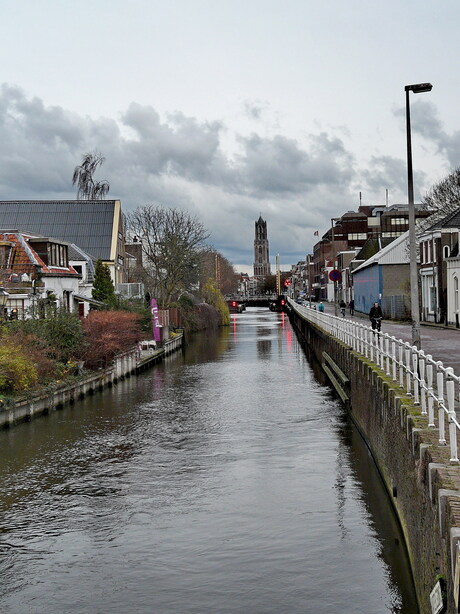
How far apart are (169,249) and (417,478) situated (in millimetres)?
65883

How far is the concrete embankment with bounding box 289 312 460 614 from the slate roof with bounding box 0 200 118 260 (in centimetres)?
6346

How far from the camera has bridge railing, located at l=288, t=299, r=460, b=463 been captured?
972 centimetres

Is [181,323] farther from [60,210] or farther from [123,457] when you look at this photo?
[123,457]

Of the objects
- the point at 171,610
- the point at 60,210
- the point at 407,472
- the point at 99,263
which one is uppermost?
the point at 60,210

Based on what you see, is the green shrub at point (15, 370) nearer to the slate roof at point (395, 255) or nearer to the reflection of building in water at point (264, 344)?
the reflection of building in water at point (264, 344)

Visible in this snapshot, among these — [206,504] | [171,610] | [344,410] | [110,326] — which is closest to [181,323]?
[110,326]

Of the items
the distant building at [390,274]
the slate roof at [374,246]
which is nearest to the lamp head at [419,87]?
the distant building at [390,274]

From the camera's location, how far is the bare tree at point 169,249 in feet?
243

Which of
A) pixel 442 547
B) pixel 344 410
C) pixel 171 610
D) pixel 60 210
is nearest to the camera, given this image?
pixel 442 547

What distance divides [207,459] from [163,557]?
23.1ft

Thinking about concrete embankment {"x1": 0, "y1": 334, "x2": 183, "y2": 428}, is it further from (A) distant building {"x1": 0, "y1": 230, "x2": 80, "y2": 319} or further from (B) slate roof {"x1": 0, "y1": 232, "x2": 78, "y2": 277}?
(B) slate roof {"x1": 0, "y1": 232, "x2": 78, "y2": 277}

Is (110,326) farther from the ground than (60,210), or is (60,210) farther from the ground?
(60,210)

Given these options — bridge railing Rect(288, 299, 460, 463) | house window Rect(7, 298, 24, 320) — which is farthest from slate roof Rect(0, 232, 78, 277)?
bridge railing Rect(288, 299, 460, 463)

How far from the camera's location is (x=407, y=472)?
12.3 meters
